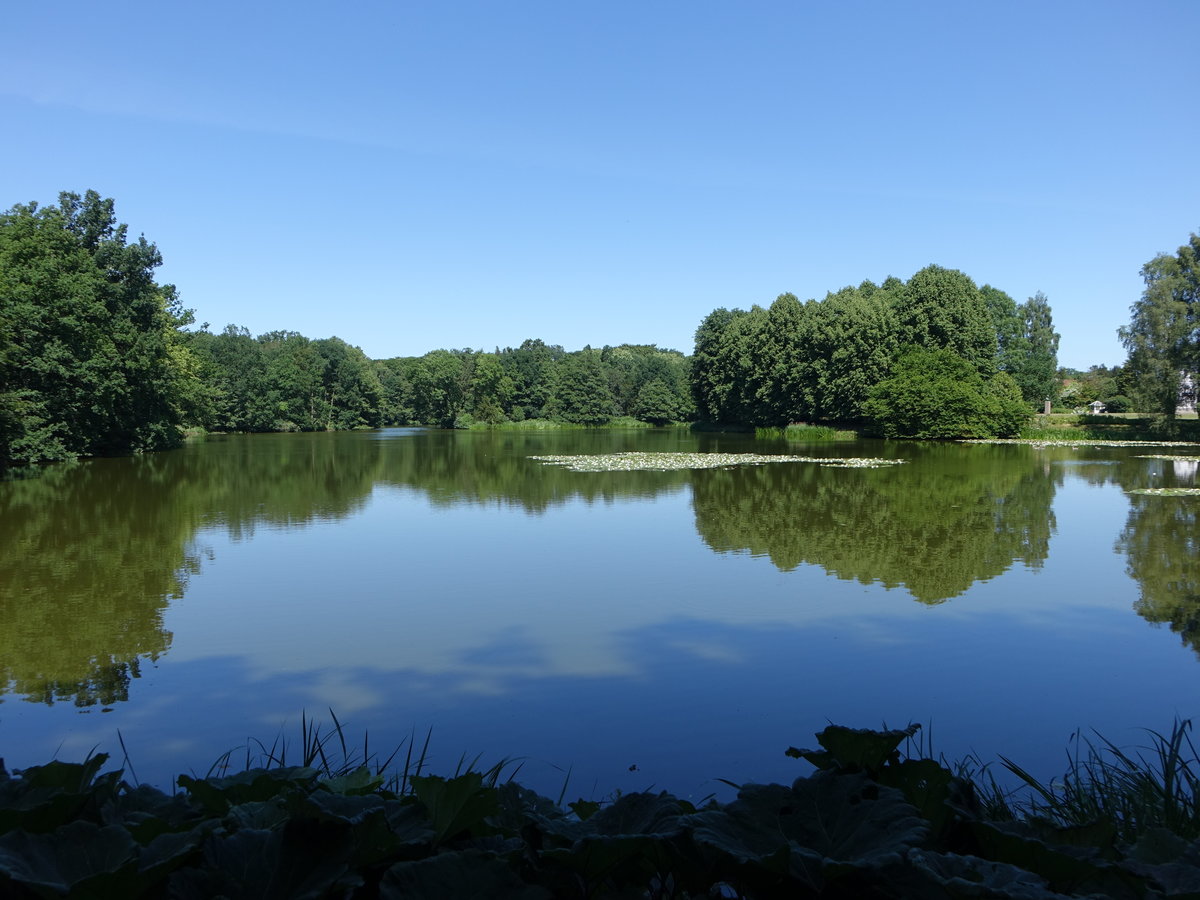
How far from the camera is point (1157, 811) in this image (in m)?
3.56

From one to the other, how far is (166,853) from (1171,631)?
9544mm

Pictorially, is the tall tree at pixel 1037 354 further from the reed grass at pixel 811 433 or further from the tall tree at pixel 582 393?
the tall tree at pixel 582 393

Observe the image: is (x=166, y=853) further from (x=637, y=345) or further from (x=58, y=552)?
(x=637, y=345)

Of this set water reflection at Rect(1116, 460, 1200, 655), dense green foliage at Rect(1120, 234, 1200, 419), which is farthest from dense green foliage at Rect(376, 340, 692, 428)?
water reflection at Rect(1116, 460, 1200, 655)

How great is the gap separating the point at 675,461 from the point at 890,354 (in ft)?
88.3

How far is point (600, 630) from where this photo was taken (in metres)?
8.99

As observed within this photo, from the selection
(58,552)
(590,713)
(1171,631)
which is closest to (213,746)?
(590,713)

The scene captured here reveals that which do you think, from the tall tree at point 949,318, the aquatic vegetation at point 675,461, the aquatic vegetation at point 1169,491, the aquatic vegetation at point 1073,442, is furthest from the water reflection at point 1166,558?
the tall tree at point 949,318

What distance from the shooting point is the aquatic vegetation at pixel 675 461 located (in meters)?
31.6

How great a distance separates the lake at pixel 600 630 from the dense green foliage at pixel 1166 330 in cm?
3365

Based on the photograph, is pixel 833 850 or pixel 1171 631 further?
pixel 1171 631

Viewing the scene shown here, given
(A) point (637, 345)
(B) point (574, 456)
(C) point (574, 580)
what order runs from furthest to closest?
1. (A) point (637, 345)
2. (B) point (574, 456)
3. (C) point (574, 580)

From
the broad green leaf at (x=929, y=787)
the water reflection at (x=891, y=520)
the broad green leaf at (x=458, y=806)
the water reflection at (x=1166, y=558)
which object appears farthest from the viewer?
the water reflection at (x=891, y=520)

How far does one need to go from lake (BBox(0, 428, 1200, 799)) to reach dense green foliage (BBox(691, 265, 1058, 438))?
113 feet
